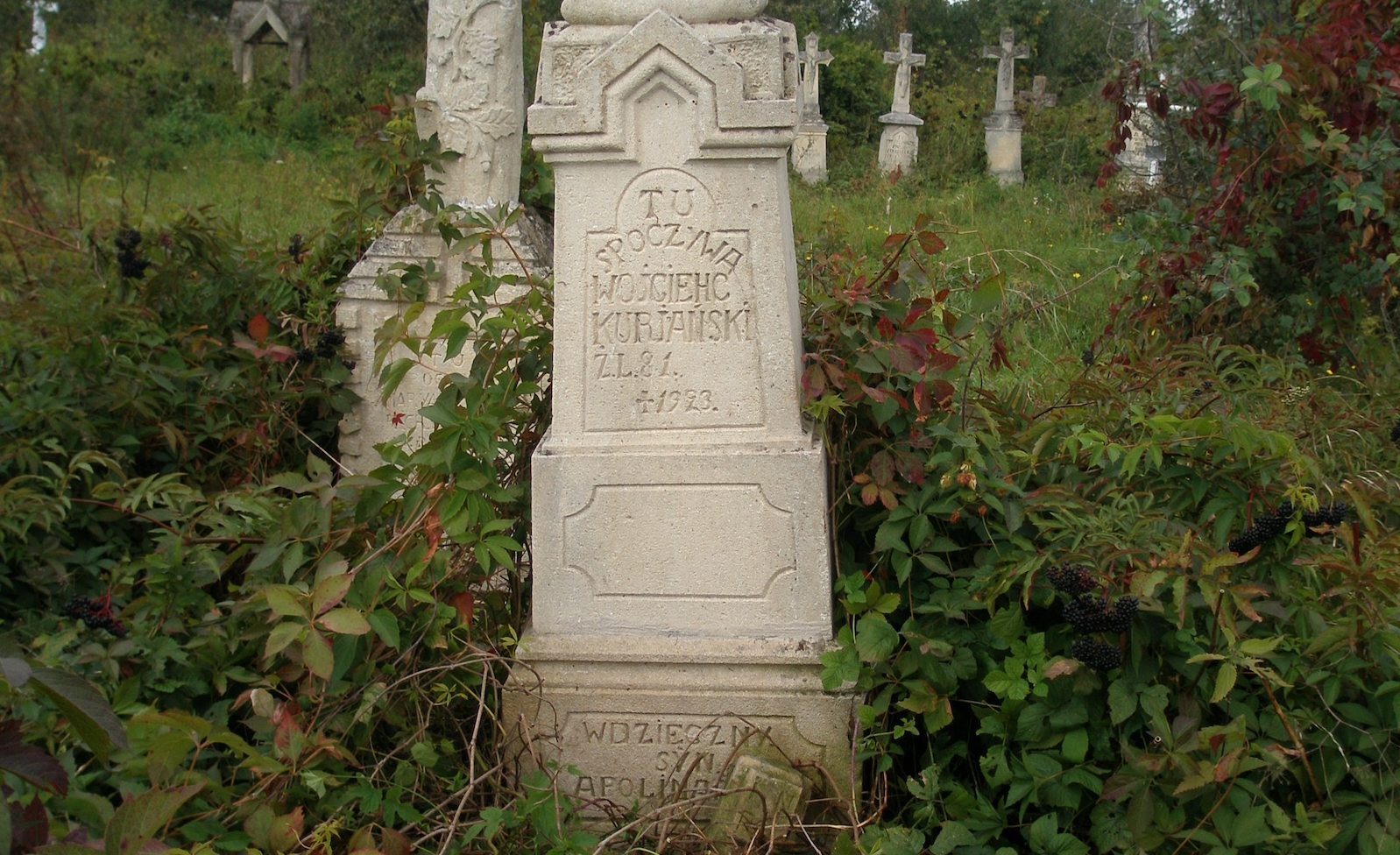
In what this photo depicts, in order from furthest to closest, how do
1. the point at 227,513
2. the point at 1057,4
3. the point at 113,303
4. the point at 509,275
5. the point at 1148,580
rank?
the point at 1057,4
the point at 113,303
the point at 227,513
the point at 509,275
the point at 1148,580

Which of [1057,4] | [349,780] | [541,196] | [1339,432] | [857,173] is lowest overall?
[349,780]

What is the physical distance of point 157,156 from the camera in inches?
447

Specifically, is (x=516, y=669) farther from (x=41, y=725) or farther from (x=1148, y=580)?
(x=1148, y=580)

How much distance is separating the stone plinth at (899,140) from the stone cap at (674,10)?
967 centimetres

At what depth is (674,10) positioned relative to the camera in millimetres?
2740

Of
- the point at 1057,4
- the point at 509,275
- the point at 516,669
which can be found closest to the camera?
the point at 516,669

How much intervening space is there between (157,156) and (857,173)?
22.4ft

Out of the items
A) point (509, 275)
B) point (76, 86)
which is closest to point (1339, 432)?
Result: point (509, 275)

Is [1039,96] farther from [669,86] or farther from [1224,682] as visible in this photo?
[1224,682]

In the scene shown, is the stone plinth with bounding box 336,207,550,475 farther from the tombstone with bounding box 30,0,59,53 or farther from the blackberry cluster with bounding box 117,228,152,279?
the tombstone with bounding box 30,0,59,53

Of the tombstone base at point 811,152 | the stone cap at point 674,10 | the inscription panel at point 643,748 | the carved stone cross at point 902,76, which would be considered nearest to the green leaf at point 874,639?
the inscription panel at point 643,748

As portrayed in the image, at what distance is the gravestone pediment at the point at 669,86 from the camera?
2.65 m

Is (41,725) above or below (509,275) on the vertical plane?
below

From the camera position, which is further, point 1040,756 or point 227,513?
point 227,513
